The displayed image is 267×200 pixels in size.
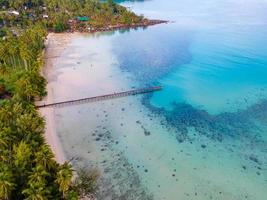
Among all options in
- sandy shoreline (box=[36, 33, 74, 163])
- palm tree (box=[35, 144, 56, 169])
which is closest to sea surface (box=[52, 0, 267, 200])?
sandy shoreline (box=[36, 33, 74, 163])

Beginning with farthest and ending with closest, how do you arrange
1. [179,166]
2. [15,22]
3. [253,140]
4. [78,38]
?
[15,22] < [78,38] < [253,140] < [179,166]

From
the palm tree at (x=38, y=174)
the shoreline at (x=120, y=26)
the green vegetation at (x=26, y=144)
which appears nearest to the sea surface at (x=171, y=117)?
the green vegetation at (x=26, y=144)

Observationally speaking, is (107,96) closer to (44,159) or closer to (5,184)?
(44,159)

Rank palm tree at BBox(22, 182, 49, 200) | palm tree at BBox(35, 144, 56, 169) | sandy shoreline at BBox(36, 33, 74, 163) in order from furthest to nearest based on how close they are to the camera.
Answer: sandy shoreline at BBox(36, 33, 74, 163), palm tree at BBox(35, 144, 56, 169), palm tree at BBox(22, 182, 49, 200)

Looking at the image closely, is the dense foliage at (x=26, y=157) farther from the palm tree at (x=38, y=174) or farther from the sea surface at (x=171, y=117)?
the sea surface at (x=171, y=117)

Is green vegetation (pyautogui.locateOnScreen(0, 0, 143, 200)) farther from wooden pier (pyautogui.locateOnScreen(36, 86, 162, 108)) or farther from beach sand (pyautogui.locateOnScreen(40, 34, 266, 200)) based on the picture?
wooden pier (pyautogui.locateOnScreen(36, 86, 162, 108))

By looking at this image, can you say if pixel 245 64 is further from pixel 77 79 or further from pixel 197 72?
pixel 77 79

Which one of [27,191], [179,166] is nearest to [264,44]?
[179,166]
